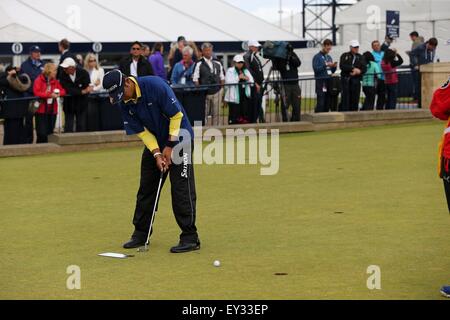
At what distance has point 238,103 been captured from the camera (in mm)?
21125

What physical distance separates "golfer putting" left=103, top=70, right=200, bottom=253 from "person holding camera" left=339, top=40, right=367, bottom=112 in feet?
42.6

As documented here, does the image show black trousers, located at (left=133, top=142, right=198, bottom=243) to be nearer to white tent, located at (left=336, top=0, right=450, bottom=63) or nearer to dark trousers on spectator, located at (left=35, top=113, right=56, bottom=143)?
dark trousers on spectator, located at (left=35, top=113, right=56, bottom=143)

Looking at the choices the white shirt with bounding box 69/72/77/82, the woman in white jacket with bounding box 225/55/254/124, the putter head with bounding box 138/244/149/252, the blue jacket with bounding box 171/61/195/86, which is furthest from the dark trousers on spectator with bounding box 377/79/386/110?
the putter head with bounding box 138/244/149/252

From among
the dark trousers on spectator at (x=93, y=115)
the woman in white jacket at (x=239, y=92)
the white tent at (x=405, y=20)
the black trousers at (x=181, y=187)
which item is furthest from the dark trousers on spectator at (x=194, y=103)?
the white tent at (x=405, y=20)

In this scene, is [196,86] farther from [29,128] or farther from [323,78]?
[29,128]

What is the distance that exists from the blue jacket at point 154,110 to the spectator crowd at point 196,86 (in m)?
9.23

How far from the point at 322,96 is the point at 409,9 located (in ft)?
52.1

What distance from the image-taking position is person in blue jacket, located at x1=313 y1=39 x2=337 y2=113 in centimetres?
2219

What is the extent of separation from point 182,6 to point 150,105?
2356cm

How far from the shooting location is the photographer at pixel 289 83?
21766 millimetres

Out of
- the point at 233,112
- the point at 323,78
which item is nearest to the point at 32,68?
the point at 233,112

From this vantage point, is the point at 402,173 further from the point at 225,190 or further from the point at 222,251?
the point at 222,251
